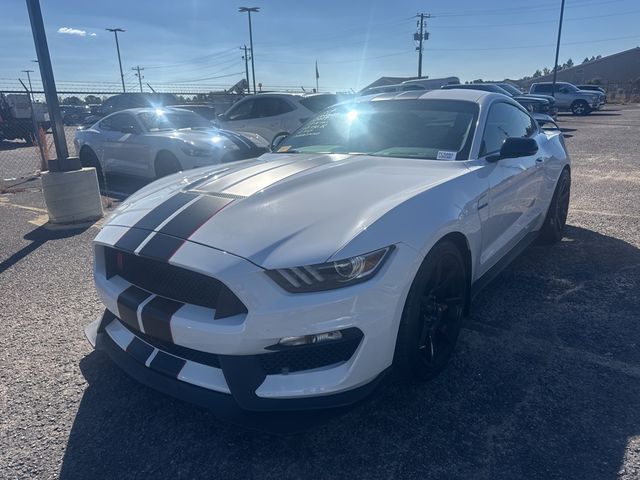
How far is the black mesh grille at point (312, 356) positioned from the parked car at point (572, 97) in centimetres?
2922

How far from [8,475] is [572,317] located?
3.43 metres

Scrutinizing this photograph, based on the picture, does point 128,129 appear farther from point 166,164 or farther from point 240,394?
point 240,394

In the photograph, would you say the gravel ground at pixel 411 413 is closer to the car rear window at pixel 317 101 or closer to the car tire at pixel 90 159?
the car tire at pixel 90 159

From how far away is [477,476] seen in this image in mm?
2055

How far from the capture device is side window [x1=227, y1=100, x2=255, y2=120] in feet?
36.3

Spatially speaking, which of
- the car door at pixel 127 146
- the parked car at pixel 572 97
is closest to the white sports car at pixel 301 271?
the car door at pixel 127 146

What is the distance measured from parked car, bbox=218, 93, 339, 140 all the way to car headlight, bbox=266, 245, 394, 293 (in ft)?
28.2

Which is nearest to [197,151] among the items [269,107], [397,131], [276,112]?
[276,112]

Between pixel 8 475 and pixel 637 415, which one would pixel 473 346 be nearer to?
pixel 637 415

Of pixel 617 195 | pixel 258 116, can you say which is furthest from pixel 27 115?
pixel 617 195

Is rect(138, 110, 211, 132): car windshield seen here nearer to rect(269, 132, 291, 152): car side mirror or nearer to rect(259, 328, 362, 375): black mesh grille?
rect(269, 132, 291, 152): car side mirror

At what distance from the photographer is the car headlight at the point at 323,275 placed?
2008mm

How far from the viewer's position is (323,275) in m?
2.03

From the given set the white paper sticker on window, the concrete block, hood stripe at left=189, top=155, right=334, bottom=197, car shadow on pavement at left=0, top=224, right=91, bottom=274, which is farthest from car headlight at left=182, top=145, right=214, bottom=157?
the white paper sticker on window
